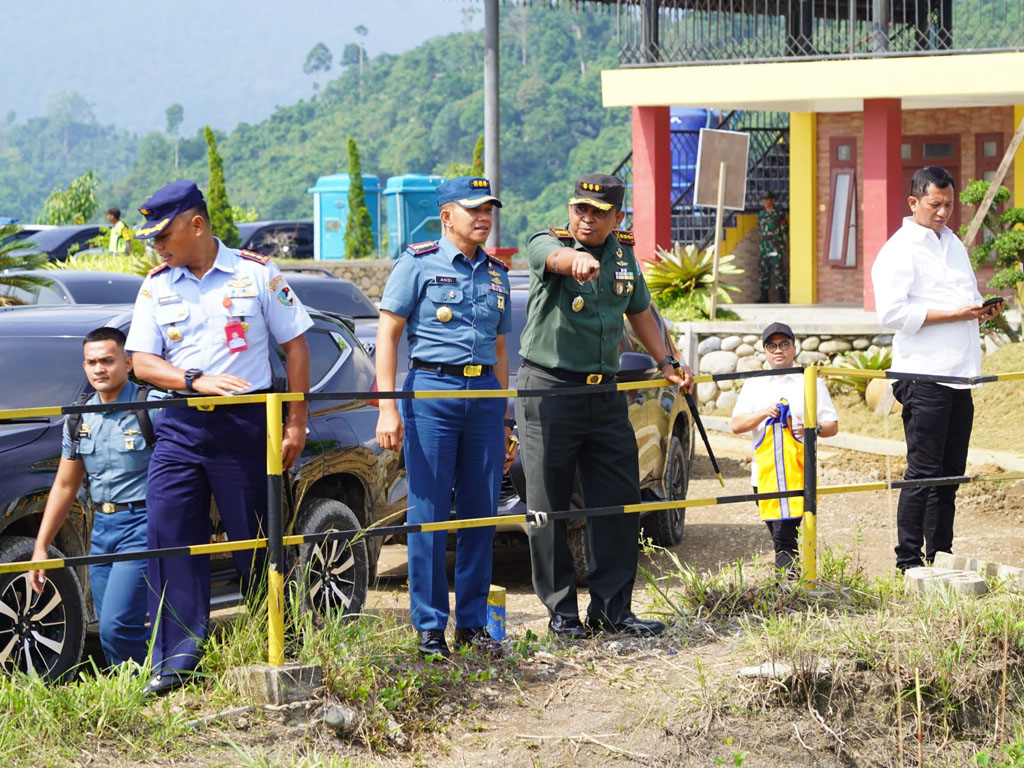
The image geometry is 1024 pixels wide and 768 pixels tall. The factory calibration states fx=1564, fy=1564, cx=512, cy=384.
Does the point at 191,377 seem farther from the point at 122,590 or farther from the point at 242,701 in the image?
the point at 242,701

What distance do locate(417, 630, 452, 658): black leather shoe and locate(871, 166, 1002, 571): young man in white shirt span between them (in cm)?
249

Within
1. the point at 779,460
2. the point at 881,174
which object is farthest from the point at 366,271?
the point at 779,460

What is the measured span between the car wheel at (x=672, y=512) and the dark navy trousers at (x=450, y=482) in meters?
3.79

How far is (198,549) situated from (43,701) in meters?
0.71

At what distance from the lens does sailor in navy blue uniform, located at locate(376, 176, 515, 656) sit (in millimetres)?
5840

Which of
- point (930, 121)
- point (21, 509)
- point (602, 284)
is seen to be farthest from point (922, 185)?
point (930, 121)

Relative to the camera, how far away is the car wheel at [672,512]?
9.84 meters

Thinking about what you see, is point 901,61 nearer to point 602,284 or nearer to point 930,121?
point 930,121

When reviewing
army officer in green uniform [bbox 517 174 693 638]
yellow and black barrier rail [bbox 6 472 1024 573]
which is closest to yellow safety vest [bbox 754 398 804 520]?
yellow and black barrier rail [bbox 6 472 1024 573]

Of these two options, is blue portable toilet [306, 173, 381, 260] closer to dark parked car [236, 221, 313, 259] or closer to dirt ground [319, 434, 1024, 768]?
dark parked car [236, 221, 313, 259]

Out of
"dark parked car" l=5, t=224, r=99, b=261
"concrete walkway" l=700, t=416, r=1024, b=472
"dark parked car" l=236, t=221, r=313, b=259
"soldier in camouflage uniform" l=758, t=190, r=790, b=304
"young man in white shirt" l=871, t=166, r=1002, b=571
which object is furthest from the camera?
"dark parked car" l=236, t=221, r=313, b=259

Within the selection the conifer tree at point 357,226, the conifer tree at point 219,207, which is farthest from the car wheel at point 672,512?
the conifer tree at point 357,226

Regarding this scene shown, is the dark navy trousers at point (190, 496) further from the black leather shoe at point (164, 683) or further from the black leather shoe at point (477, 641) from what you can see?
the black leather shoe at point (477, 641)

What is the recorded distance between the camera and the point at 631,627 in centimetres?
634
